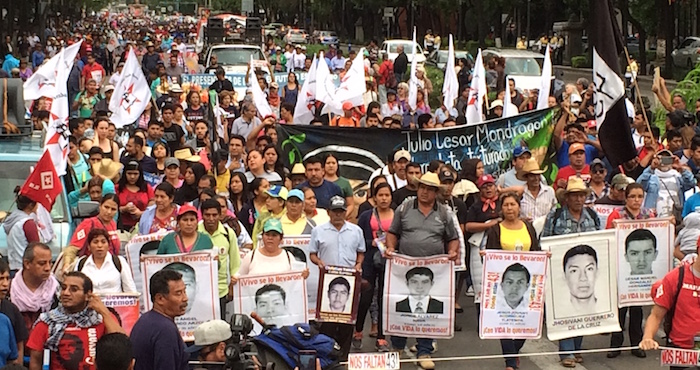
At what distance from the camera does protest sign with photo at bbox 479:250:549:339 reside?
9914mm

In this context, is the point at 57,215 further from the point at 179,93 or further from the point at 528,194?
the point at 179,93

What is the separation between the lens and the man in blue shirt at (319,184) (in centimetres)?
1170

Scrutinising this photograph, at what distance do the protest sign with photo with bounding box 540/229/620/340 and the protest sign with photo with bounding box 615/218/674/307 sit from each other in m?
0.12

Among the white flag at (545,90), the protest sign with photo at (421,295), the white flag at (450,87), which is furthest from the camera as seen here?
the white flag at (450,87)

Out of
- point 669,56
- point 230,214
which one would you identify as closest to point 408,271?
point 230,214

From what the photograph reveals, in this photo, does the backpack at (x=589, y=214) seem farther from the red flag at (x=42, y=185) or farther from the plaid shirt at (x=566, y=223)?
the red flag at (x=42, y=185)

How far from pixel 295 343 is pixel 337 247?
2.23 meters

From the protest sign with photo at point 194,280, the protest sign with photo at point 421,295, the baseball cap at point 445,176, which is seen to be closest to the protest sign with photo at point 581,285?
the protest sign with photo at point 421,295

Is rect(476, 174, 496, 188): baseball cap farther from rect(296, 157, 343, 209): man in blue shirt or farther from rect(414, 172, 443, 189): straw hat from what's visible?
rect(414, 172, 443, 189): straw hat

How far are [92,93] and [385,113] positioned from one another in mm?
4856

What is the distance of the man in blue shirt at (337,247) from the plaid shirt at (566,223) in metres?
1.63

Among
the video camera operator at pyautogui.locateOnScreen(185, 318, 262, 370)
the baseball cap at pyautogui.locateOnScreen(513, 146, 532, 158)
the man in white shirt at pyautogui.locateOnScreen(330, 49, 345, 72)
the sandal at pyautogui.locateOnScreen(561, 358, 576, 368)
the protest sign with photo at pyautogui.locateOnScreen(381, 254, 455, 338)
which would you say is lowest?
the sandal at pyautogui.locateOnScreen(561, 358, 576, 368)

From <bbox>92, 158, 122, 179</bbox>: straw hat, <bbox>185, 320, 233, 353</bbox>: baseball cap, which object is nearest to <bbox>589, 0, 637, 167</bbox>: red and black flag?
<bbox>185, 320, 233, 353</bbox>: baseball cap

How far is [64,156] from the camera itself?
11.1 metres
